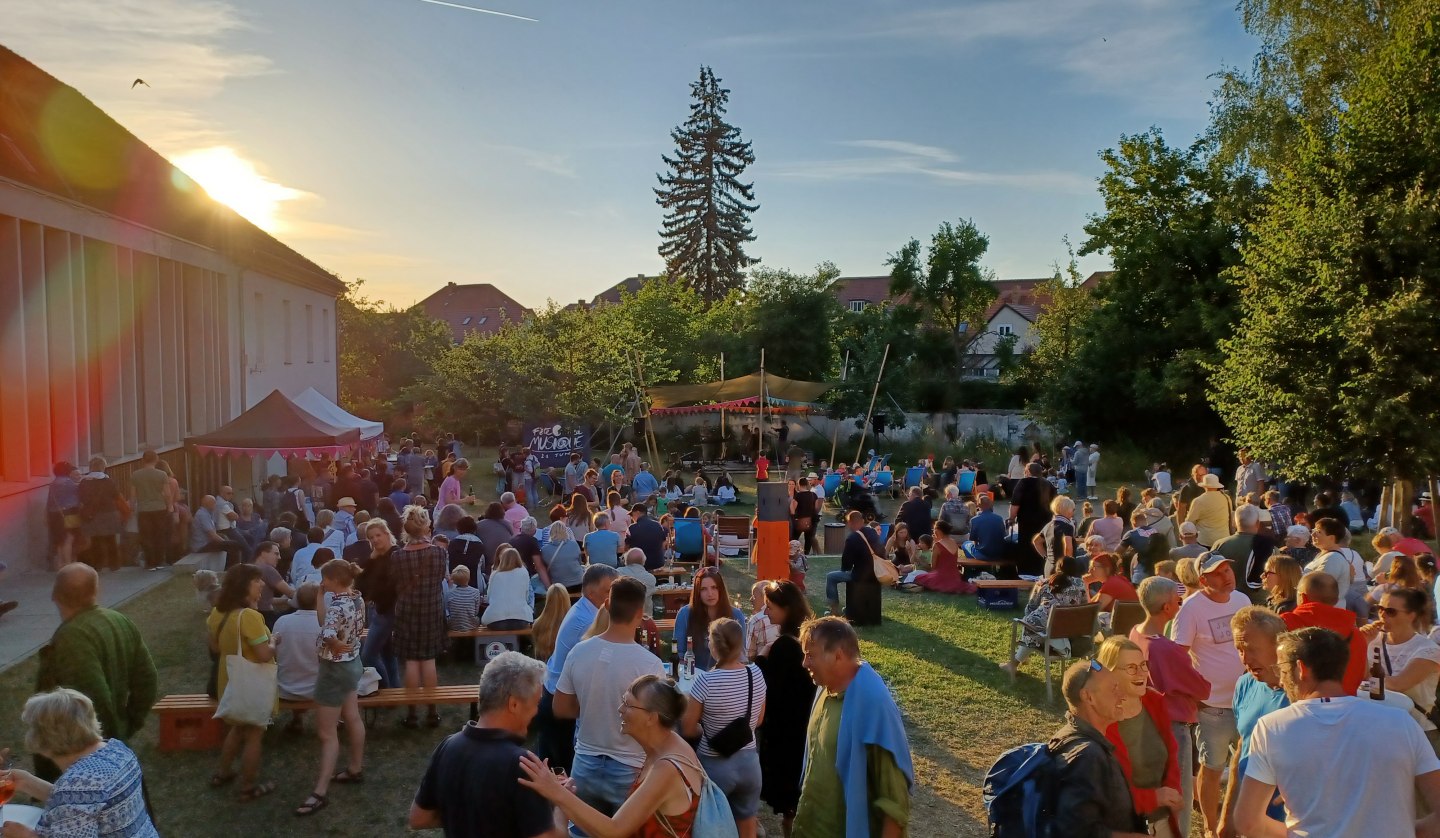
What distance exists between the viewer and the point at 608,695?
4395mm

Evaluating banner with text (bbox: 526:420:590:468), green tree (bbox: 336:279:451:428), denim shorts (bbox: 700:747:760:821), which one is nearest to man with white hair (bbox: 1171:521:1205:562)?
denim shorts (bbox: 700:747:760:821)

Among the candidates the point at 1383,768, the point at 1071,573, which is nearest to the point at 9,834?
the point at 1383,768

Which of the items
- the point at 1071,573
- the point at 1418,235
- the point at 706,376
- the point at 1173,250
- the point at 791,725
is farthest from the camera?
the point at 706,376

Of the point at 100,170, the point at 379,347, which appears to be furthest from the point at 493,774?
the point at 379,347

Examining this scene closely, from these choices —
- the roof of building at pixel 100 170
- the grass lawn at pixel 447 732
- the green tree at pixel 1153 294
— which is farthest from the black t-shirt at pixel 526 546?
the green tree at pixel 1153 294

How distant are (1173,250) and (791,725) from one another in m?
27.2

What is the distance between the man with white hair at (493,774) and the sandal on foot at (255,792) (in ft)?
11.5

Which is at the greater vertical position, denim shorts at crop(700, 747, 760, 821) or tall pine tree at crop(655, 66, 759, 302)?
tall pine tree at crop(655, 66, 759, 302)

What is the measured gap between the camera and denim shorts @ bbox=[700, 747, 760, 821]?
14.4ft

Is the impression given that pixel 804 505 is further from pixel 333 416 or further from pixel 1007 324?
pixel 1007 324

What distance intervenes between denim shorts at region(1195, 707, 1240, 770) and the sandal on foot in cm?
574

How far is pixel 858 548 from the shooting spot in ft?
33.3

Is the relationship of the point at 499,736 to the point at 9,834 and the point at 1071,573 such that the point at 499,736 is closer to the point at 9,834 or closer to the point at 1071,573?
the point at 9,834

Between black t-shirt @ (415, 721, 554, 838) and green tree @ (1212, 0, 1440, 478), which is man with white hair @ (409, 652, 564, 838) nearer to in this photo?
black t-shirt @ (415, 721, 554, 838)
